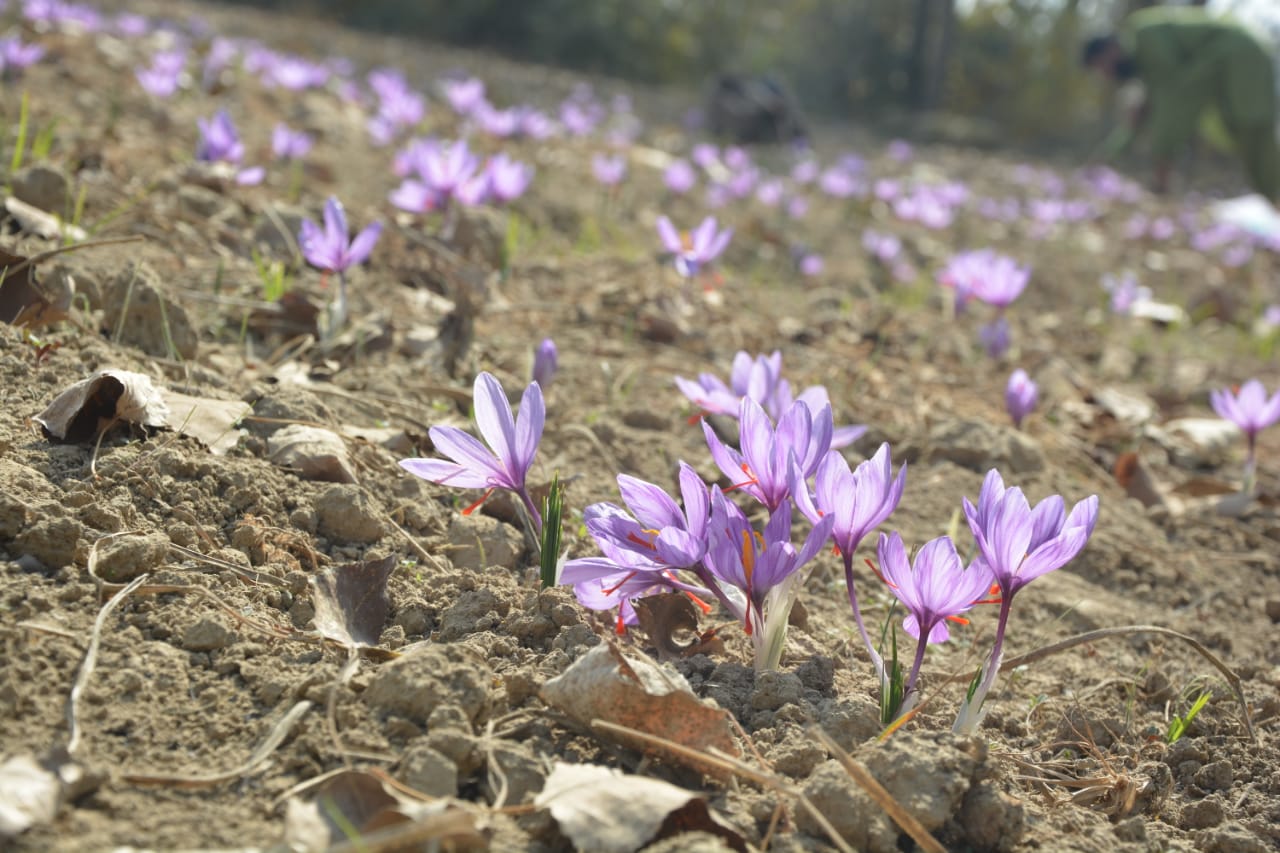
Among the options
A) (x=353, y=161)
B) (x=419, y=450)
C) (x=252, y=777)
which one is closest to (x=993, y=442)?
(x=419, y=450)

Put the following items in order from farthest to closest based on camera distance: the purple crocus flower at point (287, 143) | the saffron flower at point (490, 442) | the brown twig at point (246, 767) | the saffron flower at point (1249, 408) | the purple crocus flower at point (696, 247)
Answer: the purple crocus flower at point (287, 143)
the purple crocus flower at point (696, 247)
the saffron flower at point (1249, 408)
the saffron flower at point (490, 442)
the brown twig at point (246, 767)

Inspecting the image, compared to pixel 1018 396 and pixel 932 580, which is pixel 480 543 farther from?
pixel 1018 396

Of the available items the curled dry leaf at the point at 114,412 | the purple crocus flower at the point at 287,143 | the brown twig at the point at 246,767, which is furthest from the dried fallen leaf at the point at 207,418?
the purple crocus flower at the point at 287,143

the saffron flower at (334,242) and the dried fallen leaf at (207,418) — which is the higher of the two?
the saffron flower at (334,242)

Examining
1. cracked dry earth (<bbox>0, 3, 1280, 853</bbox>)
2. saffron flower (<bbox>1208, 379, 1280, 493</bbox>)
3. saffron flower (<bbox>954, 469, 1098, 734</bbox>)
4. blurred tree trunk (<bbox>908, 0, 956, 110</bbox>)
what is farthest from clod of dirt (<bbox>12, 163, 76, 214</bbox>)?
blurred tree trunk (<bbox>908, 0, 956, 110</bbox>)

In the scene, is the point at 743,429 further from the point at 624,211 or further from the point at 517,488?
the point at 624,211

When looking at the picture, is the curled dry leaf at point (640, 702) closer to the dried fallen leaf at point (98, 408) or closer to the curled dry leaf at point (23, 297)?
the dried fallen leaf at point (98, 408)
